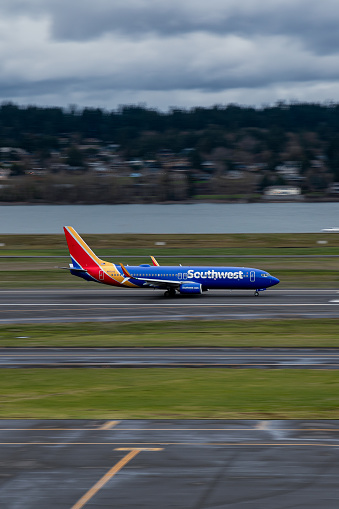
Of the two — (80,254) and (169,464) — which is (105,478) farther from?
(80,254)

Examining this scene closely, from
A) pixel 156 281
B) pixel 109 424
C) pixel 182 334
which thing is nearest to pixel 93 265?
pixel 156 281

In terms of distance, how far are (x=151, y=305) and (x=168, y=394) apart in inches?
1243

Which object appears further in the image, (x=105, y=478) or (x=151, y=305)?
(x=151, y=305)

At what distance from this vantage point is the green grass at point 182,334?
4284 centimetres

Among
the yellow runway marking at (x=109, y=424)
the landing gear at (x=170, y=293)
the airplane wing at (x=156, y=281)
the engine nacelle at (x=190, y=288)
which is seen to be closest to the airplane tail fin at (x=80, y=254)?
the airplane wing at (x=156, y=281)

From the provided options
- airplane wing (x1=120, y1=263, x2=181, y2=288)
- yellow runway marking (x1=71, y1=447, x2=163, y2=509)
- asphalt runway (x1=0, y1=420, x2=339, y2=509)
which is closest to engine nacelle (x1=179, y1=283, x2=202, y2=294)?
airplane wing (x1=120, y1=263, x2=181, y2=288)

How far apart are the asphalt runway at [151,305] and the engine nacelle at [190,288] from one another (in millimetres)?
958

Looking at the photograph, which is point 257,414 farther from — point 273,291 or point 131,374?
point 273,291

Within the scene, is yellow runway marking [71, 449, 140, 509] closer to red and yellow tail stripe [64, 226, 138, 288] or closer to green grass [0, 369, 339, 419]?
green grass [0, 369, 339, 419]

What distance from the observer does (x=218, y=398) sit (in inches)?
1132

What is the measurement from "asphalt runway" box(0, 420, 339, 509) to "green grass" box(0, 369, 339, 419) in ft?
4.85

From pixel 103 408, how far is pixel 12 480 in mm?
8683

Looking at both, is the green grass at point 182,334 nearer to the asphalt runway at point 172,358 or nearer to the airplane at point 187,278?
the asphalt runway at point 172,358

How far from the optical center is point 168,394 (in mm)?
29625
